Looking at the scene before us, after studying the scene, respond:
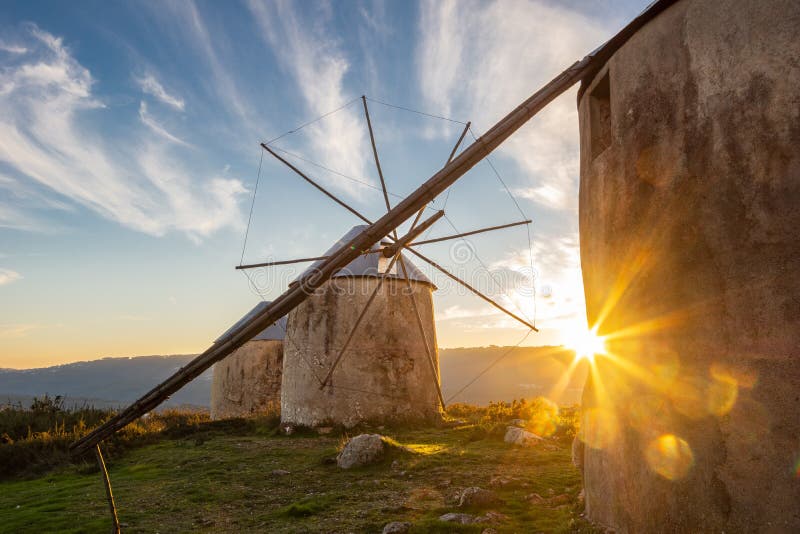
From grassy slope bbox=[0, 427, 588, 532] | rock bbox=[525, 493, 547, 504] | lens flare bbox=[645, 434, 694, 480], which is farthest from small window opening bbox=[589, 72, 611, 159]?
rock bbox=[525, 493, 547, 504]

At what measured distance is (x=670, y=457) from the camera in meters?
3.59

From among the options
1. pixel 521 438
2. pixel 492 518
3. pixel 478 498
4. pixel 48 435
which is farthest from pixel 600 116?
pixel 48 435

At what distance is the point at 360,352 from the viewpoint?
13.7 meters

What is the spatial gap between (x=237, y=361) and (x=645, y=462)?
2040 centimetres

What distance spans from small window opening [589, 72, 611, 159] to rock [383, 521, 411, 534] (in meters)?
4.62

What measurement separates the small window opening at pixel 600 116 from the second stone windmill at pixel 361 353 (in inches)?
297

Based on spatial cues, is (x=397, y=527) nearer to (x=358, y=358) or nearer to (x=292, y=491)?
(x=292, y=491)

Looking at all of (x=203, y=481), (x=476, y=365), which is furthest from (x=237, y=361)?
(x=476, y=365)

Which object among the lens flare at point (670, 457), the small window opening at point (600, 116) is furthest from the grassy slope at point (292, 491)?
the small window opening at point (600, 116)

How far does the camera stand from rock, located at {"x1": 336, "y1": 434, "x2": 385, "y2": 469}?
8.65 metres

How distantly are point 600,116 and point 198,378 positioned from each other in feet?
413

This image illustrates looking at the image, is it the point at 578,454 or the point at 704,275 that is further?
the point at 578,454

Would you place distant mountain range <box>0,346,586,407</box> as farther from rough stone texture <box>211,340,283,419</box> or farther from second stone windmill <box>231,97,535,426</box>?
second stone windmill <box>231,97,535,426</box>

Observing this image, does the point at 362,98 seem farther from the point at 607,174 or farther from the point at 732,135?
the point at 732,135
